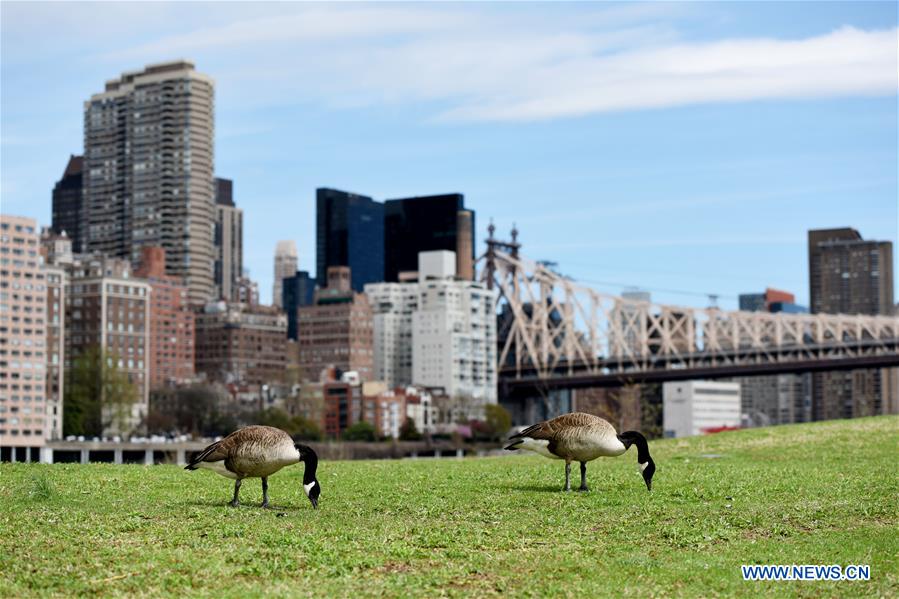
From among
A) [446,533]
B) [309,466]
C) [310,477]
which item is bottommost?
[446,533]

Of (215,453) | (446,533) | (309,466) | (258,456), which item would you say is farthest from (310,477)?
(446,533)

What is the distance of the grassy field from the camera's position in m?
17.7

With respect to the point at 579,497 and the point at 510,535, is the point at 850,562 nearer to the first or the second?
the point at 510,535

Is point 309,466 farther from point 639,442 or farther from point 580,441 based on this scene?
point 639,442

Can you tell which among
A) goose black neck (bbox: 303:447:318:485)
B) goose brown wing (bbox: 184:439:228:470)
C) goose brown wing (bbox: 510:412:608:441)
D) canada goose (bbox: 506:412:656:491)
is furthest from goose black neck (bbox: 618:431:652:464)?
goose brown wing (bbox: 184:439:228:470)

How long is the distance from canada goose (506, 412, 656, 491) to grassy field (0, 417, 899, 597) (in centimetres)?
68

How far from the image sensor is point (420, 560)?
747 inches

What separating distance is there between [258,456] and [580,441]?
602 centimetres

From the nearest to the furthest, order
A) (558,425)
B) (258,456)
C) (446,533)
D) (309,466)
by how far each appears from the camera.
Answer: (446,533), (258,456), (309,466), (558,425)

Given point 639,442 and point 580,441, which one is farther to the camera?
point 639,442

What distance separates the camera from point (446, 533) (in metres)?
20.9

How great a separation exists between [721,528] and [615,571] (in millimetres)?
3854

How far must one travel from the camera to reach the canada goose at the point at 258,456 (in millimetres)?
23766

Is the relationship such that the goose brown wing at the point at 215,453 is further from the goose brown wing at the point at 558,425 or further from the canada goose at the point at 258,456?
the goose brown wing at the point at 558,425
